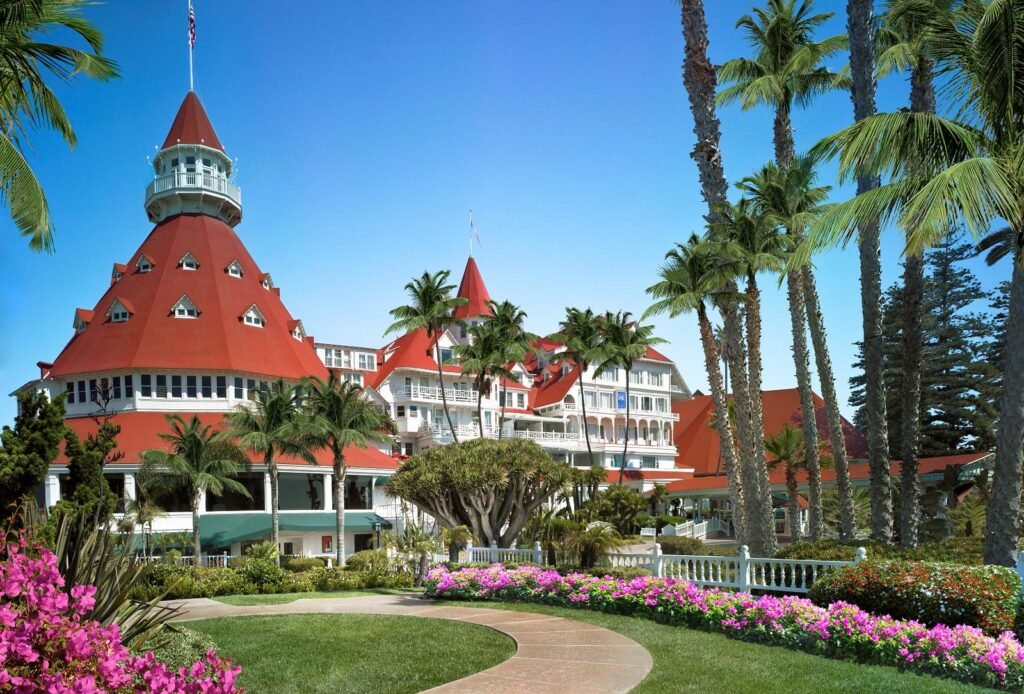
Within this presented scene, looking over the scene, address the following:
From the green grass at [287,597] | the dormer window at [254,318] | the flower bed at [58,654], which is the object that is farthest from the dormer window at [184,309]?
the flower bed at [58,654]

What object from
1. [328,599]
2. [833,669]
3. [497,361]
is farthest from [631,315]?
[833,669]

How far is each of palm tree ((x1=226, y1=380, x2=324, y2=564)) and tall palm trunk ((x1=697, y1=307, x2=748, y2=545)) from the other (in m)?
21.8

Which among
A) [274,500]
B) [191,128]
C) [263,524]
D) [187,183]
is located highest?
[191,128]

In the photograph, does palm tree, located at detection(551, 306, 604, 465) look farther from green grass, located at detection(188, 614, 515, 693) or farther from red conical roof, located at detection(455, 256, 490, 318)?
green grass, located at detection(188, 614, 515, 693)

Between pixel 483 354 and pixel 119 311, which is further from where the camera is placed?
pixel 483 354

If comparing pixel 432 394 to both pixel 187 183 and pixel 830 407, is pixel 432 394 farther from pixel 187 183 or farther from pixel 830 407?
pixel 830 407

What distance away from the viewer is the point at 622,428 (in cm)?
7300

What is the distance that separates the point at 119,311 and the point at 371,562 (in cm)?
3136

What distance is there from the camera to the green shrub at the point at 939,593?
37.6 ft

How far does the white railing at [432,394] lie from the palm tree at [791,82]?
3699cm

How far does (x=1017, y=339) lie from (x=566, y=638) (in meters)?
9.32

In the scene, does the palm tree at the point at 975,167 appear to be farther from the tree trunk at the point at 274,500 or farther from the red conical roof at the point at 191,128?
the red conical roof at the point at 191,128

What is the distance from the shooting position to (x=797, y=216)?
26.6 m

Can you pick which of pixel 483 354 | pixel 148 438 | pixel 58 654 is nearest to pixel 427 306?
pixel 483 354
